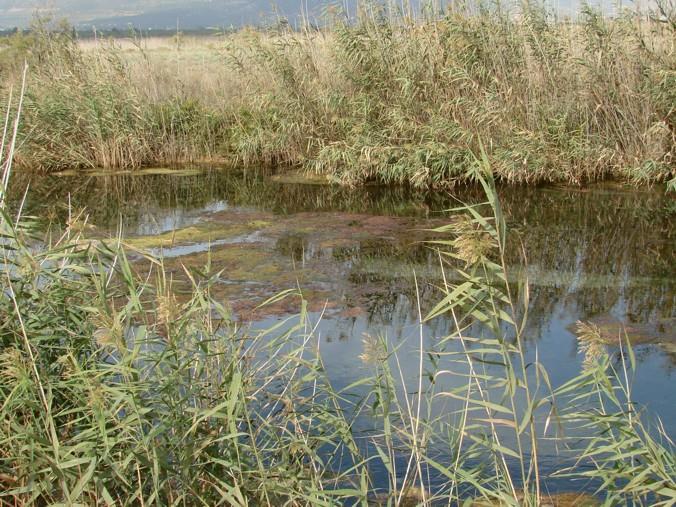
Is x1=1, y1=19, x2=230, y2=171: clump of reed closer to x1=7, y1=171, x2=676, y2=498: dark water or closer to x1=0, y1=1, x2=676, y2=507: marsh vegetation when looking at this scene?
x1=0, y1=1, x2=676, y2=507: marsh vegetation

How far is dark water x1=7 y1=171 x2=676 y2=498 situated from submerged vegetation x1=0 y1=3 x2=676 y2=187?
406 millimetres

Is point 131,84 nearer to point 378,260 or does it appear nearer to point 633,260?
point 378,260

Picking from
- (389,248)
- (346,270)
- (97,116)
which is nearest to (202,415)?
(346,270)

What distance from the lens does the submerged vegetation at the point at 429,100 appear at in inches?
361

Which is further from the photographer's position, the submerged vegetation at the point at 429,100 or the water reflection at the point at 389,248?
the submerged vegetation at the point at 429,100

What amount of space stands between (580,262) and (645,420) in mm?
3001

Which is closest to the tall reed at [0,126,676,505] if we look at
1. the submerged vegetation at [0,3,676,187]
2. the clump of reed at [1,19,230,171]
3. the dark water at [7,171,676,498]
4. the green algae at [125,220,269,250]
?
the dark water at [7,171,676,498]

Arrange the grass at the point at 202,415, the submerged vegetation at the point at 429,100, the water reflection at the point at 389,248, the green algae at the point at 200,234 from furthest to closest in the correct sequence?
the submerged vegetation at the point at 429,100 → the green algae at the point at 200,234 → the water reflection at the point at 389,248 → the grass at the point at 202,415

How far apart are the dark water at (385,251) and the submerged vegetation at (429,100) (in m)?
0.41

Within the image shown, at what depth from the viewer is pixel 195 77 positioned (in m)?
13.5

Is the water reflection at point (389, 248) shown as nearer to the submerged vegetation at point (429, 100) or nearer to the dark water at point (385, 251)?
the dark water at point (385, 251)

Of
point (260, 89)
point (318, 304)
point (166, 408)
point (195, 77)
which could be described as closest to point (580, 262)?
point (318, 304)

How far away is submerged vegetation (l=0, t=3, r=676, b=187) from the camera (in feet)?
30.1

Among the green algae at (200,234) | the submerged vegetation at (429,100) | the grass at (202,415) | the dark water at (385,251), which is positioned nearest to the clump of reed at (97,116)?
the submerged vegetation at (429,100)
